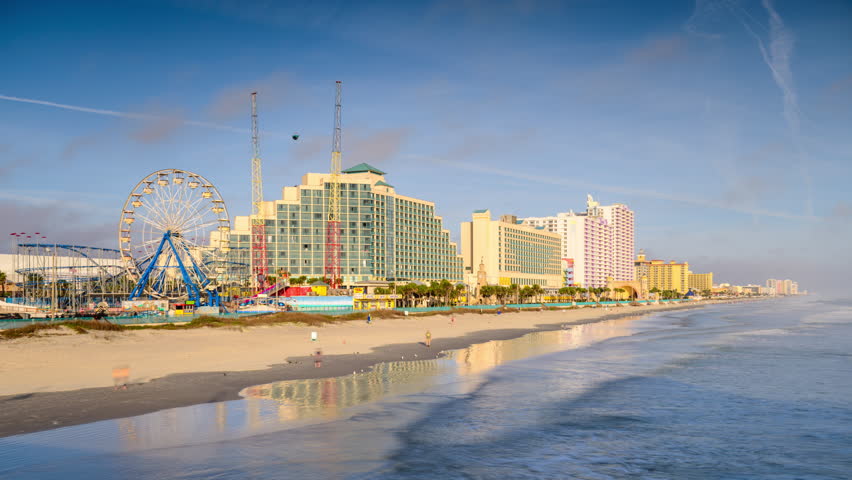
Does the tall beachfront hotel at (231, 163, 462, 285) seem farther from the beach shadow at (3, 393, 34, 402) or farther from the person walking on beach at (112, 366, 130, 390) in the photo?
the beach shadow at (3, 393, 34, 402)

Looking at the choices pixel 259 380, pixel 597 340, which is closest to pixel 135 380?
pixel 259 380

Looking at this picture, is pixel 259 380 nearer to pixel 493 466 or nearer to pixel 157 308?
pixel 493 466

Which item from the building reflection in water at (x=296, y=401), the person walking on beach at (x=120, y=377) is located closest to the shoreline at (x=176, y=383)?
the person walking on beach at (x=120, y=377)

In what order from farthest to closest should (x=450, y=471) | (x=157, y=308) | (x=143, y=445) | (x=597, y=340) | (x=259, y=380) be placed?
(x=157, y=308), (x=597, y=340), (x=259, y=380), (x=143, y=445), (x=450, y=471)

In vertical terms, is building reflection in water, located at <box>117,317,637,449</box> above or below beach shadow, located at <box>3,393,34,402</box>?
below

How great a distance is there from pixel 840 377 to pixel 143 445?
140 feet

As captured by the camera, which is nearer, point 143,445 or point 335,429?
point 143,445

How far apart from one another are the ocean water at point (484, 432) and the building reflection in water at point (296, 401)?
10cm

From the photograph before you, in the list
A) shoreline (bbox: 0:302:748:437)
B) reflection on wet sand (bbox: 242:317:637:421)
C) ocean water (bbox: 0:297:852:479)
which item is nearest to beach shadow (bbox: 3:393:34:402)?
shoreline (bbox: 0:302:748:437)

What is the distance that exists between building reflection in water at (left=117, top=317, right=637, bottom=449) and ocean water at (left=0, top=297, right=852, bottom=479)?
10cm

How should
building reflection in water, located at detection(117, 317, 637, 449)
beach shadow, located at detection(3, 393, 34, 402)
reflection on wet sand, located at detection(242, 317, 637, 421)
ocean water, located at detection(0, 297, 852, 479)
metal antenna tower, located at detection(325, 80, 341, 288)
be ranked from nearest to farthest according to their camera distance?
1. ocean water, located at detection(0, 297, 852, 479)
2. building reflection in water, located at detection(117, 317, 637, 449)
3. beach shadow, located at detection(3, 393, 34, 402)
4. reflection on wet sand, located at detection(242, 317, 637, 421)
5. metal antenna tower, located at detection(325, 80, 341, 288)

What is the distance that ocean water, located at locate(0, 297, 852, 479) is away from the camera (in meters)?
19.3

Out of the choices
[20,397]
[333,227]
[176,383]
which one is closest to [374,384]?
[176,383]

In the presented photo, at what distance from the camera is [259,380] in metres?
34.5
